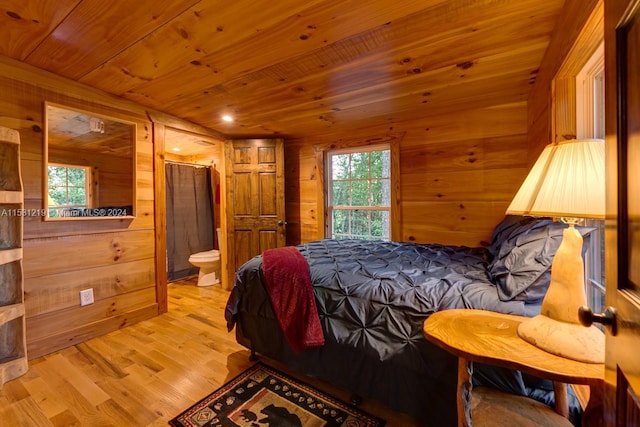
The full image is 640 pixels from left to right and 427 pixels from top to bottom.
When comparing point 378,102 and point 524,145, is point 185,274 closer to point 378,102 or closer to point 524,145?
point 378,102

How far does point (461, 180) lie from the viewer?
2771 mm

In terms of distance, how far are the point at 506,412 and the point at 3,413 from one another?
96.3 inches

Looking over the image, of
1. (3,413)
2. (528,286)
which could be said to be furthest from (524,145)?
(3,413)

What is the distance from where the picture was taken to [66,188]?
219 cm

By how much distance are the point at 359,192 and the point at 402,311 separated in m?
2.27

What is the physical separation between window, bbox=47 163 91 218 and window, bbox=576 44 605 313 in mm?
3423

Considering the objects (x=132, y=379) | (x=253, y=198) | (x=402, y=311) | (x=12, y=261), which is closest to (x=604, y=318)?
(x=402, y=311)

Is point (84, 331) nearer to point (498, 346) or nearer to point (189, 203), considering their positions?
point (189, 203)

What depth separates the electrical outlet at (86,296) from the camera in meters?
2.27

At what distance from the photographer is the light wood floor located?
4.83 ft

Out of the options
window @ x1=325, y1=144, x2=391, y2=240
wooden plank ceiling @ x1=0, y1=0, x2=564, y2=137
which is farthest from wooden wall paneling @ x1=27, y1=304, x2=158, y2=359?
window @ x1=325, y1=144, x2=391, y2=240

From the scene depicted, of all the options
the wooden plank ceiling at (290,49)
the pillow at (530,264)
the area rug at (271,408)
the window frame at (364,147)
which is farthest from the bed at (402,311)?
the window frame at (364,147)

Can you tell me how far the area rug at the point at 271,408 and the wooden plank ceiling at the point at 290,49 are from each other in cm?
209

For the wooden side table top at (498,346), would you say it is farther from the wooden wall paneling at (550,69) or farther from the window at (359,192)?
the window at (359,192)
